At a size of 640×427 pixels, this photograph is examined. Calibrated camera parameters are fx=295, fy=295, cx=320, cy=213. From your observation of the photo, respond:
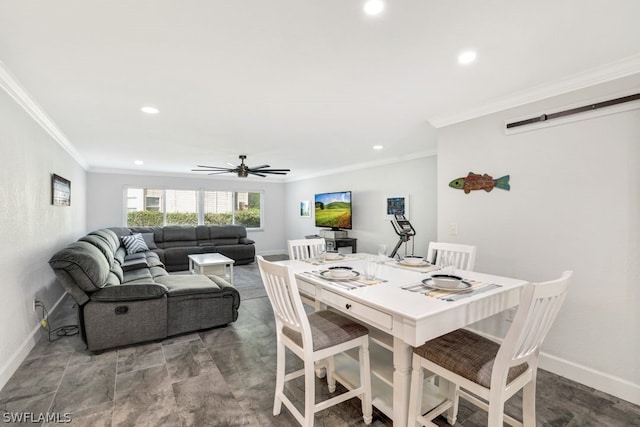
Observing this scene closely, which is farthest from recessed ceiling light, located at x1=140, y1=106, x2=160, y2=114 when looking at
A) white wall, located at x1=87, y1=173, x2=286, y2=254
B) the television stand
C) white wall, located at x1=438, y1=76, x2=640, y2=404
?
white wall, located at x1=87, y1=173, x2=286, y2=254

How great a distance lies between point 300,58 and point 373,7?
0.63m

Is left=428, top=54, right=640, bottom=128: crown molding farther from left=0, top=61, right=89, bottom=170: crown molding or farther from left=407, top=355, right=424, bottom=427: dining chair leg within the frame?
left=0, top=61, right=89, bottom=170: crown molding

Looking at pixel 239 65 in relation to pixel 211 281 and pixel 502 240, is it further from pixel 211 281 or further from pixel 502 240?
pixel 502 240

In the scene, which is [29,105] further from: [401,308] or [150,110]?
[401,308]

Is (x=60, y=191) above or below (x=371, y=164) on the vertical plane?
below

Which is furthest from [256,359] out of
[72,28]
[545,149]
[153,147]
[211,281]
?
[153,147]

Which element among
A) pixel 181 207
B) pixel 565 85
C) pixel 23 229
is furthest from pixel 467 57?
pixel 181 207

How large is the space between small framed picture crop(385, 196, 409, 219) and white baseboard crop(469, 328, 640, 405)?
3100 mm

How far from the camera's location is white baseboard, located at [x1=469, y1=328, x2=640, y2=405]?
6.66 ft

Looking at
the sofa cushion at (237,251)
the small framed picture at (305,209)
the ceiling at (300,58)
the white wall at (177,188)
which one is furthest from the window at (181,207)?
the ceiling at (300,58)

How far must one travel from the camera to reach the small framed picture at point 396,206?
5.26m

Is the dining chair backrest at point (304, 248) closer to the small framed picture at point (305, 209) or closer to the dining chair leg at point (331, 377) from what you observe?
the dining chair leg at point (331, 377)

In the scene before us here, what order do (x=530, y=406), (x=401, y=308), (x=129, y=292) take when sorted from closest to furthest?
1. (x=401, y=308)
2. (x=530, y=406)
3. (x=129, y=292)

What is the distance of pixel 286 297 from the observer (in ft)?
5.47
